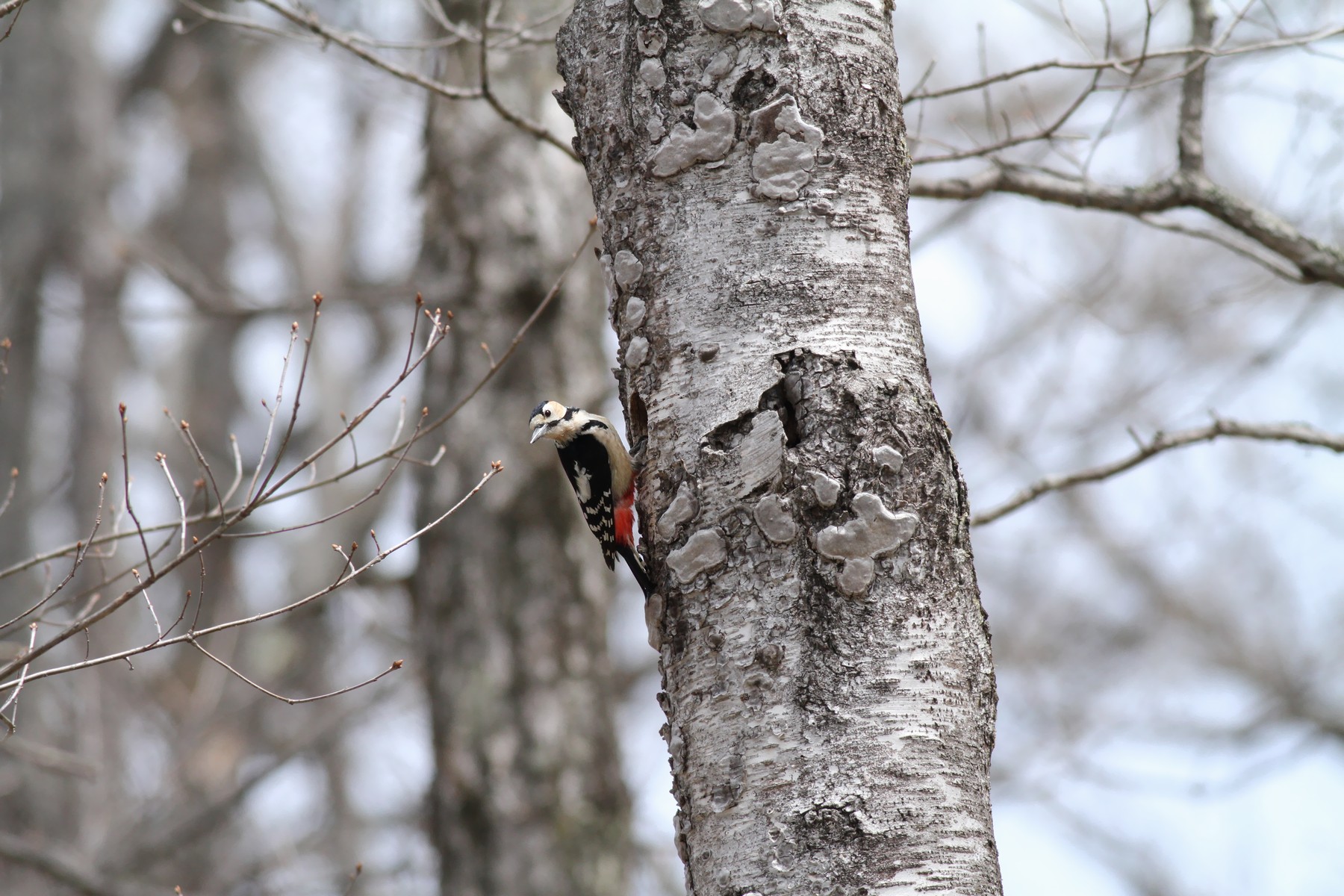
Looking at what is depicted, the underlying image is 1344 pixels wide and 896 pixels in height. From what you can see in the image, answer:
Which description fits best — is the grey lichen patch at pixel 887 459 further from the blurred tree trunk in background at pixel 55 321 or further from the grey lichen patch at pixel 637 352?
the blurred tree trunk in background at pixel 55 321

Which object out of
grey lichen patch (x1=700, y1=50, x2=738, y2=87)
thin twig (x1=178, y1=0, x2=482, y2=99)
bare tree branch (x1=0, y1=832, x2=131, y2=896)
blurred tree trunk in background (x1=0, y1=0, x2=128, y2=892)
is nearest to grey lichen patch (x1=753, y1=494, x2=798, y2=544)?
grey lichen patch (x1=700, y1=50, x2=738, y2=87)

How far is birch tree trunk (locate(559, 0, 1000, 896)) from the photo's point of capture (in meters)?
1.90

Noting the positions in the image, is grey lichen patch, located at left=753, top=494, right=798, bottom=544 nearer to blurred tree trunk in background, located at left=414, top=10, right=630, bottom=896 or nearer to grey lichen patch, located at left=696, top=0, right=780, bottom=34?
grey lichen patch, located at left=696, top=0, right=780, bottom=34

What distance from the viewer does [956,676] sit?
1.98m

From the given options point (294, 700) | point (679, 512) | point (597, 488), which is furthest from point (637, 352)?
point (597, 488)

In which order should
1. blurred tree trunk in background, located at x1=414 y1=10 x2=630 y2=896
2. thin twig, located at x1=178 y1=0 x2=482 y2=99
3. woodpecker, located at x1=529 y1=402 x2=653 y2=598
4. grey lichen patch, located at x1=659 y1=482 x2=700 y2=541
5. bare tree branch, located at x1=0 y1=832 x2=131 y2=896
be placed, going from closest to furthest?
grey lichen patch, located at x1=659 y1=482 x2=700 y2=541
thin twig, located at x1=178 y1=0 x2=482 y2=99
woodpecker, located at x1=529 y1=402 x2=653 y2=598
bare tree branch, located at x1=0 y1=832 x2=131 y2=896
blurred tree trunk in background, located at x1=414 y1=10 x2=630 y2=896

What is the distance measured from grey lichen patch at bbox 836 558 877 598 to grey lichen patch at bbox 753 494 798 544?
12 cm

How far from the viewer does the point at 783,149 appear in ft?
7.25

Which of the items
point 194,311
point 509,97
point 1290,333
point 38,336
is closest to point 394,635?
point 194,311

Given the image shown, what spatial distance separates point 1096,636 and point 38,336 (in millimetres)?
9965

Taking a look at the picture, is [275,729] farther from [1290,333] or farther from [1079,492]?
[1290,333]

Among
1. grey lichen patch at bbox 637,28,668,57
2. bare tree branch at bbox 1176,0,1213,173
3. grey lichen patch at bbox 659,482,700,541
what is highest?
bare tree branch at bbox 1176,0,1213,173

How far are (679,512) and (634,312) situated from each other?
44cm

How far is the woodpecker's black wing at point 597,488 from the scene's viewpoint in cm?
437
